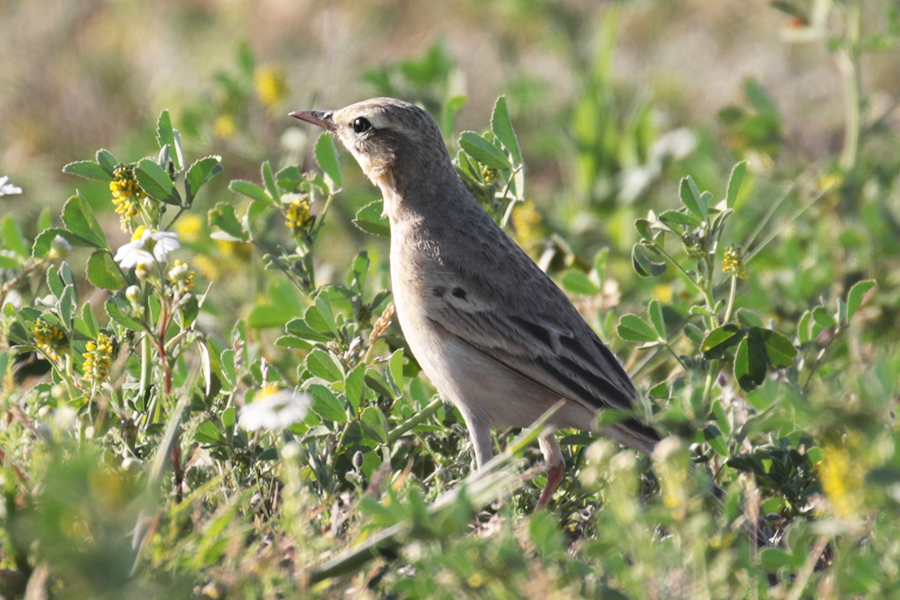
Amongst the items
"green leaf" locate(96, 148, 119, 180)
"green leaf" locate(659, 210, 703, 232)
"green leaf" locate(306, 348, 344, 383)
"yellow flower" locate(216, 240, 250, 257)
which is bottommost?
"green leaf" locate(659, 210, 703, 232)

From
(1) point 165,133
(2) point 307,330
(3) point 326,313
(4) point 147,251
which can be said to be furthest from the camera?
(2) point 307,330

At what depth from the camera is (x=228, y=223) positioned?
417 cm

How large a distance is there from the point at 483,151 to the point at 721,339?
1225 millimetres

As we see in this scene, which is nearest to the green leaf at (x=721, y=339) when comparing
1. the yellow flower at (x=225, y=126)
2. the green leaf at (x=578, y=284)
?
the green leaf at (x=578, y=284)

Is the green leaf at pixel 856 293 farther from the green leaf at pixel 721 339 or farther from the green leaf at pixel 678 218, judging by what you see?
the green leaf at pixel 678 218

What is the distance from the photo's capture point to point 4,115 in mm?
8680

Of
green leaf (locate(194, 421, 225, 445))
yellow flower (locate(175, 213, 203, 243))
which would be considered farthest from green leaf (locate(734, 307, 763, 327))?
yellow flower (locate(175, 213, 203, 243))

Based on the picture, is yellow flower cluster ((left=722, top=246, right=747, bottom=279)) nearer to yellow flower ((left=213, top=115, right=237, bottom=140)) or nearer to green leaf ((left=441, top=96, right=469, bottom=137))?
green leaf ((left=441, top=96, right=469, bottom=137))

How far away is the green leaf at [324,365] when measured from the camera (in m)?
3.68

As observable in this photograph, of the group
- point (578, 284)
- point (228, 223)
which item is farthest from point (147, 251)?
point (578, 284)

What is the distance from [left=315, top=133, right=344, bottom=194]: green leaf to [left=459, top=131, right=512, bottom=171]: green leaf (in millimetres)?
558

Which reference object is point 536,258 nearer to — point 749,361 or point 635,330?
point 635,330

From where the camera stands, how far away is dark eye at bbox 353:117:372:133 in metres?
4.60

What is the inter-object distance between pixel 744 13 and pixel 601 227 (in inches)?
216
